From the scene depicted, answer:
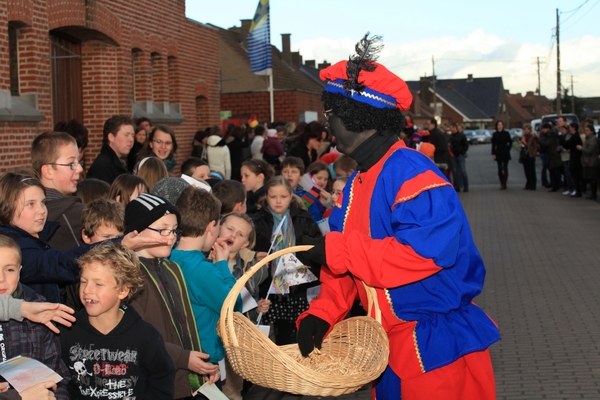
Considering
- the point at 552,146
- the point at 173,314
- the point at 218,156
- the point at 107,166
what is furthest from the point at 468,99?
the point at 173,314

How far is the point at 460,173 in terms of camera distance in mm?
22609

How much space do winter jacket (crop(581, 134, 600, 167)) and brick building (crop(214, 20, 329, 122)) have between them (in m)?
9.33

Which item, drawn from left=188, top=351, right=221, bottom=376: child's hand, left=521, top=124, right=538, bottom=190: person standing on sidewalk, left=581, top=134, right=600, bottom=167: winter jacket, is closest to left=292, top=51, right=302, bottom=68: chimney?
left=521, top=124, right=538, bottom=190: person standing on sidewalk

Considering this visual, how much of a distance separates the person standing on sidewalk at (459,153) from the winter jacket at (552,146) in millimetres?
2097

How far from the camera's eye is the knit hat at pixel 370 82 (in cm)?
334

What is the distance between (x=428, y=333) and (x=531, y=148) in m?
20.2

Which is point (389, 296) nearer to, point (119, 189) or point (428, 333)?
point (428, 333)

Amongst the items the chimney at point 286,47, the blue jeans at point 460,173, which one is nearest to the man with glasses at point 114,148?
the blue jeans at point 460,173

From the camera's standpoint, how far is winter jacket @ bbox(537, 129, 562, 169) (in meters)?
21.5

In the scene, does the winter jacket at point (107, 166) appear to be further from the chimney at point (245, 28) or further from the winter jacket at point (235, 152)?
the chimney at point (245, 28)

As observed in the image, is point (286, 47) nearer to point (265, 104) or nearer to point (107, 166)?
point (265, 104)

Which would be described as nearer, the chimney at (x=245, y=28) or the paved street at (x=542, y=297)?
the paved street at (x=542, y=297)

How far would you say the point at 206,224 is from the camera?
4738 millimetres

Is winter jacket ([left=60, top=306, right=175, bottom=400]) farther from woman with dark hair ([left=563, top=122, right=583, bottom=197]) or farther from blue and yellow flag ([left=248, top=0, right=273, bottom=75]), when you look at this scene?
woman with dark hair ([left=563, top=122, right=583, bottom=197])
